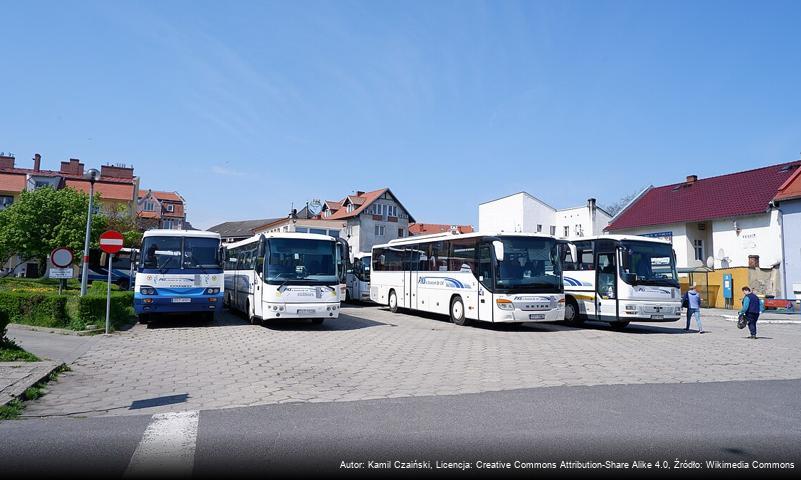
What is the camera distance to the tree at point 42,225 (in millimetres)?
38469

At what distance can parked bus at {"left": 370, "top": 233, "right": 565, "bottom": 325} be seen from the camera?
1642cm

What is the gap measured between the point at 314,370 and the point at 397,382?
6.01 feet

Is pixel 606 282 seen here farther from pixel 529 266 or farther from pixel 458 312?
pixel 458 312

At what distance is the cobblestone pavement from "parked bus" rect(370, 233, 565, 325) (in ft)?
2.63

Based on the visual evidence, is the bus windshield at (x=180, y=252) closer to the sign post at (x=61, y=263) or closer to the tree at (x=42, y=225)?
the sign post at (x=61, y=263)

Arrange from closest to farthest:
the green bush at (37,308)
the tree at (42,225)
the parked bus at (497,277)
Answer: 1. the green bush at (37,308)
2. the parked bus at (497,277)
3. the tree at (42,225)

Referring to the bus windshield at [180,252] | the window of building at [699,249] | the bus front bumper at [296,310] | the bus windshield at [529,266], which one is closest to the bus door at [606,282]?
the bus windshield at [529,266]

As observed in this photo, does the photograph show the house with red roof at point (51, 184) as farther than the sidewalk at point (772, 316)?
Yes

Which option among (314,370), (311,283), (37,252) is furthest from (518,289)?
(37,252)

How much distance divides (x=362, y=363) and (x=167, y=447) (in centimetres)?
549

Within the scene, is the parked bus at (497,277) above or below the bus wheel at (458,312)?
above

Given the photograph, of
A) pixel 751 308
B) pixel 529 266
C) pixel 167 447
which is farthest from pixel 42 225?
pixel 751 308

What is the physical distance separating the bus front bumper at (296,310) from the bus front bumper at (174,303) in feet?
7.07

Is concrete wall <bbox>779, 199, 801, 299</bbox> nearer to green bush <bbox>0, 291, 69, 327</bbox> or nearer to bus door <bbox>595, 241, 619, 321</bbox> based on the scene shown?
bus door <bbox>595, 241, 619, 321</bbox>
